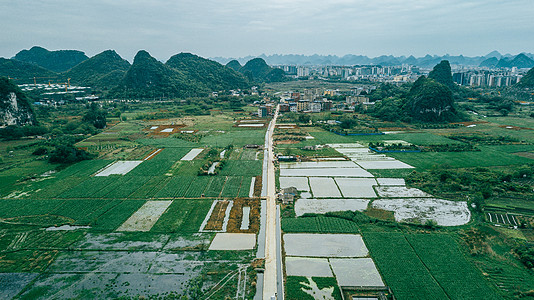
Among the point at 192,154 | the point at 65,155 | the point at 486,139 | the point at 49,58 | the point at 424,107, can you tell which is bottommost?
the point at 192,154

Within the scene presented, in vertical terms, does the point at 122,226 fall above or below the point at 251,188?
below

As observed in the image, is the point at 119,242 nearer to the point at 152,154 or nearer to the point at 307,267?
the point at 307,267

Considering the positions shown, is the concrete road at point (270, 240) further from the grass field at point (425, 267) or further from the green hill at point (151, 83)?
the green hill at point (151, 83)

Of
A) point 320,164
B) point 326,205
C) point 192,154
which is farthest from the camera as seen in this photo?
point 192,154

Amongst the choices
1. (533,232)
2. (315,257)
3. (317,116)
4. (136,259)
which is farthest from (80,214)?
(317,116)

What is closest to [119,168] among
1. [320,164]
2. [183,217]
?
[183,217]

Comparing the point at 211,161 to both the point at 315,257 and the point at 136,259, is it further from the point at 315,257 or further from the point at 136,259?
the point at 315,257

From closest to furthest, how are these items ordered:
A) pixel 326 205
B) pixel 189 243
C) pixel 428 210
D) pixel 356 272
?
pixel 356 272, pixel 189 243, pixel 428 210, pixel 326 205
